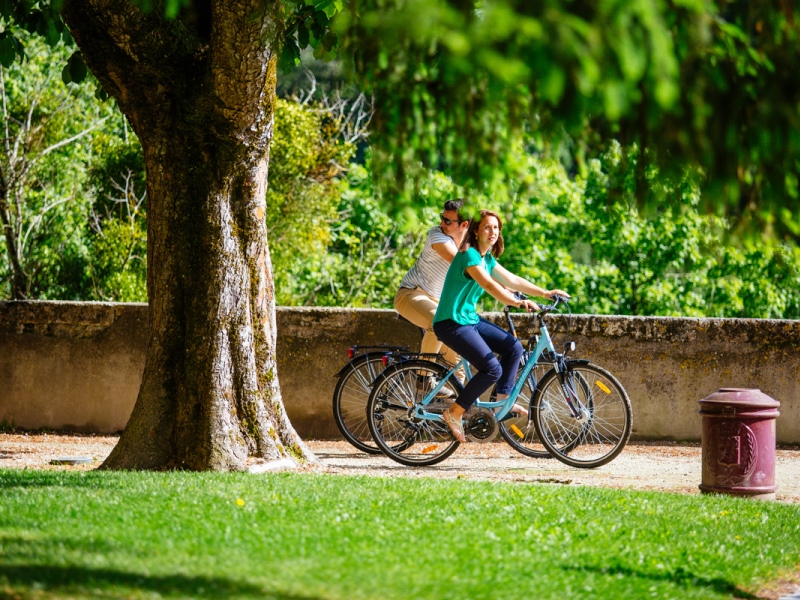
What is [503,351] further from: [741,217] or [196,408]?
[741,217]

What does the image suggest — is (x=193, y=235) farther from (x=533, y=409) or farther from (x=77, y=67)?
(x=533, y=409)

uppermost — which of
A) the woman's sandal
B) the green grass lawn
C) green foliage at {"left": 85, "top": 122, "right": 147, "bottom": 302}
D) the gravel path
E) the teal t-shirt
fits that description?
green foliage at {"left": 85, "top": 122, "right": 147, "bottom": 302}

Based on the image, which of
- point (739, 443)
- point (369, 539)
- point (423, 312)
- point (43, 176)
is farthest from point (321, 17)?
point (43, 176)

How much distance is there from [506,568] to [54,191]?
15.9m

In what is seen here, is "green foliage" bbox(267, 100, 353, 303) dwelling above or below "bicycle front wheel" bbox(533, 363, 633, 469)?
above

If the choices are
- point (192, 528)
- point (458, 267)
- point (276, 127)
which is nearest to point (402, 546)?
point (192, 528)

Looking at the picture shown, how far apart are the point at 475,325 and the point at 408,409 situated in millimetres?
904

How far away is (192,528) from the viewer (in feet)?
18.3

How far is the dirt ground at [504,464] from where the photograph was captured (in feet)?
27.5

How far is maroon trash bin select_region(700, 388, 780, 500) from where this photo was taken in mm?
7531

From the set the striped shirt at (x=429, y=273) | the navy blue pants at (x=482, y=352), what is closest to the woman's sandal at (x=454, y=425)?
the navy blue pants at (x=482, y=352)

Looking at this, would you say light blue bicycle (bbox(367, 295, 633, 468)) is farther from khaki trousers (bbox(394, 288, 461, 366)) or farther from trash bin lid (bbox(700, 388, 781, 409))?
trash bin lid (bbox(700, 388, 781, 409))

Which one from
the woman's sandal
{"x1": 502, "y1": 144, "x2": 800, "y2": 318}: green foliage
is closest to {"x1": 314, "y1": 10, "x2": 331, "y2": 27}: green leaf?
the woman's sandal

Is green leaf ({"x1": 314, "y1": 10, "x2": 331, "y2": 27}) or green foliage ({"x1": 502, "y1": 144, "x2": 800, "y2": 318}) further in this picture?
green foliage ({"x1": 502, "y1": 144, "x2": 800, "y2": 318})
